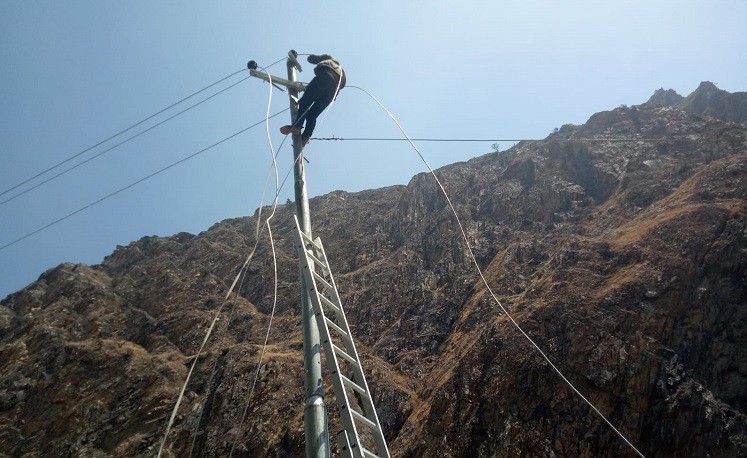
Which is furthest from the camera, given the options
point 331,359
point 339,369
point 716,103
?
point 716,103

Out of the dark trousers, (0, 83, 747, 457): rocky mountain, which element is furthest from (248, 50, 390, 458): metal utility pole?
(0, 83, 747, 457): rocky mountain

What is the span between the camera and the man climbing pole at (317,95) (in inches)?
257

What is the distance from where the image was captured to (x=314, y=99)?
269 inches

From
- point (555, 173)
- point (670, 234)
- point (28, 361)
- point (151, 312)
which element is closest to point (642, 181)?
point (555, 173)

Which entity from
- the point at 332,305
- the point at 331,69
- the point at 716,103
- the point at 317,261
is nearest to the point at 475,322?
the point at 331,69

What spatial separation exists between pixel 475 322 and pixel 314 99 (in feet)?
47.3

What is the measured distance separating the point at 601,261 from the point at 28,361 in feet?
78.5

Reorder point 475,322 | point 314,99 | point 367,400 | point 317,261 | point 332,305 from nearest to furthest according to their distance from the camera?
1. point 367,400
2. point 332,305
3. point 317,261
4. point 314,99
5. point 475,322

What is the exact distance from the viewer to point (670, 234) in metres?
18.0

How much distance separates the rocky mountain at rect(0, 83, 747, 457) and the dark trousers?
13.4 feet

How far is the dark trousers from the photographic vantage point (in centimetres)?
667

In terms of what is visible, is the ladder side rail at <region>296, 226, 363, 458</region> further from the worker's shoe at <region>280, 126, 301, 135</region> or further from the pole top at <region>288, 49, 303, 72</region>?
the pole top at <region>288, 49, 303, 72</region>

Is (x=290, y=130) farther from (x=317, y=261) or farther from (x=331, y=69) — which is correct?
(x=317, y=261)

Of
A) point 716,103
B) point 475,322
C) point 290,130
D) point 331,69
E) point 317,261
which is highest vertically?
point 716,103
